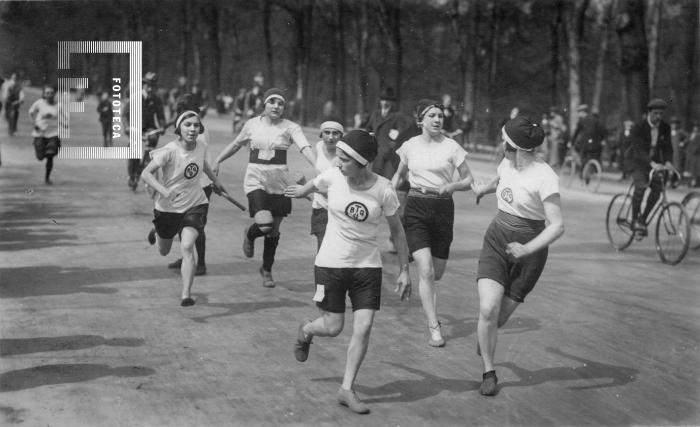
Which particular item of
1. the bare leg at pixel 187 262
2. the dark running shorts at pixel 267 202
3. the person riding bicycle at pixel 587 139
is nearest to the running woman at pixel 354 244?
the bare leg at pixel 187 262

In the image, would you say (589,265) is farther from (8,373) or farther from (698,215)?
(8,373)

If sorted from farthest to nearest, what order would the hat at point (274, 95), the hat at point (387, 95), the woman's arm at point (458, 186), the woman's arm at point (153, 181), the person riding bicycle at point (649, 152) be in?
1. the person riding bicycle at point (649, 152)
2. the hat at point (387, 95)
3. the hat at point (274, 95)
4. the woman's arm at point (153, 181)
5. the woman's arm at point (458, 186)

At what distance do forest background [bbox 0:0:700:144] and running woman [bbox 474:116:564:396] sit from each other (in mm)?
18552

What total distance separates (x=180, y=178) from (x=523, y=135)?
12.4 ft

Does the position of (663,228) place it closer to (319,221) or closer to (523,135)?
(319,221)

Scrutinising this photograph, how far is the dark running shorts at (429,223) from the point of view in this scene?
8148mm

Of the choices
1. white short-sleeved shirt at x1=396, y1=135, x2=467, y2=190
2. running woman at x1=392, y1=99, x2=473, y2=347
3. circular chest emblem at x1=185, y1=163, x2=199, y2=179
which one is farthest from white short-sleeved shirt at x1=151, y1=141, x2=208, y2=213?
white short-sleeved shirt at x1=396, y1=135, x2=467, y2=190

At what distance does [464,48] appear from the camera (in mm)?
43438

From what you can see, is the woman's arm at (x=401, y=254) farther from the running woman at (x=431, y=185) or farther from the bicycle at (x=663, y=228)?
the bicycle at (x=663, y=228)

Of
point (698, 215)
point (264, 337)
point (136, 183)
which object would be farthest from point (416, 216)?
point (136, 183)

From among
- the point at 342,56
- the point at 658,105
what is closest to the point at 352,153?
the point at 658,105

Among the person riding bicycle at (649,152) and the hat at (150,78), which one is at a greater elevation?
the hat at (150,78)

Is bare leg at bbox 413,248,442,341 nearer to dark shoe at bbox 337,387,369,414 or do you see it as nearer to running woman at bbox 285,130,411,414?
running woman at bbox 285,130,411,414

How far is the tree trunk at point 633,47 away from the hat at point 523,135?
58.9 feet
